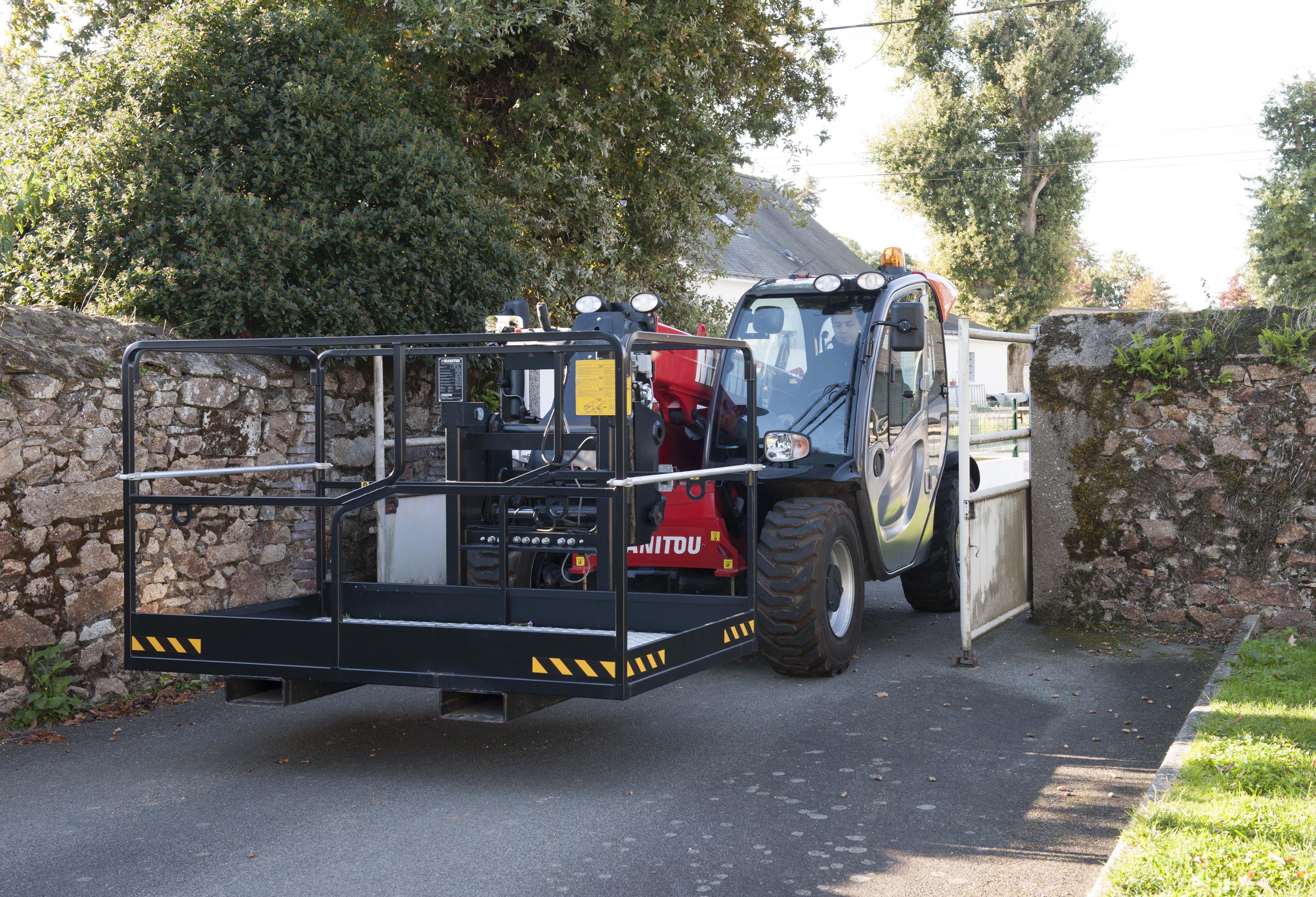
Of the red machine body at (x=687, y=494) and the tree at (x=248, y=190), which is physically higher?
the tree at (x=248, y=190)

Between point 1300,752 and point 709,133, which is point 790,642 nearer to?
point 1300,752

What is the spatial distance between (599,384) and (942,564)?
207 inches

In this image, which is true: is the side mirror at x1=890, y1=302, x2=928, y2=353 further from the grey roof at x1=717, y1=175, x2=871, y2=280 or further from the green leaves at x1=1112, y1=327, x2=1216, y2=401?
the grey roof at x1=717, y1=175, x2=871, y2=280

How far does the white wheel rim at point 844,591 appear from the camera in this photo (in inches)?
289

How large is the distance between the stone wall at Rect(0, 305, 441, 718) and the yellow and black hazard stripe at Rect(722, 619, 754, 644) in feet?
11.4

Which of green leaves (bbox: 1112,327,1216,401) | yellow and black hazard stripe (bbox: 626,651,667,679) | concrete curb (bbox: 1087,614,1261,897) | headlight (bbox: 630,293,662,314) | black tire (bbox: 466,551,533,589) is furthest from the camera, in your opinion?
green leaves (bbox: 1112,327,1216,401)

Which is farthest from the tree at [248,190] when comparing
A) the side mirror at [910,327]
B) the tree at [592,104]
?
the side mirror at [910,327]

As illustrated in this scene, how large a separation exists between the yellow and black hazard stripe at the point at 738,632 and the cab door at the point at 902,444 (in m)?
1.94

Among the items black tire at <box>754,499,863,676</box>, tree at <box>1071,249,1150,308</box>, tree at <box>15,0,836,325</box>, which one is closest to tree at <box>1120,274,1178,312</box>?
tree at <box>1071,249,1150,308</box>

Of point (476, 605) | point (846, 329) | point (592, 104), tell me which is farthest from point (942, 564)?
point (592, 104)

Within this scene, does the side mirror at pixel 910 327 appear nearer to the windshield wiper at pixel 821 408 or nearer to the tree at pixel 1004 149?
the windshield wiper at pixel 821 408

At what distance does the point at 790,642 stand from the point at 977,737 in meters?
1.34

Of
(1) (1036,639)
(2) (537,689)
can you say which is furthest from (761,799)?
(1) (1036,639)

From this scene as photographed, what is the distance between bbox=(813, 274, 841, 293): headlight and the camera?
7.84 metres
